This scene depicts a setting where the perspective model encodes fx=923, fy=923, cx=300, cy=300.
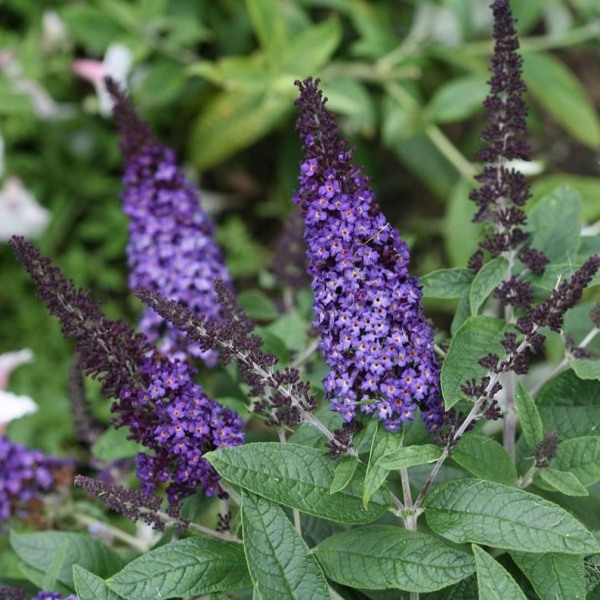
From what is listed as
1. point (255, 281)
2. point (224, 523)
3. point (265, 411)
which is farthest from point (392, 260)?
point (255, 281)

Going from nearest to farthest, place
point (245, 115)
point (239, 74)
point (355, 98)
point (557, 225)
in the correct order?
point (557, 225)
point (239, 74)
point (355, 98)
point (245, 115)

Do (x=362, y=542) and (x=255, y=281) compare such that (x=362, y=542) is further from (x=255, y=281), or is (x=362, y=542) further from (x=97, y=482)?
(x=255, y=281)

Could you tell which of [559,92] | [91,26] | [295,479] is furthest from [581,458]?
[91,26]

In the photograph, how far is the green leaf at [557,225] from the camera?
1.53 m

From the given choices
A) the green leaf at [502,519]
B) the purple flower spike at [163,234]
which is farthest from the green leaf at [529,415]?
the purple flower spike at [163,234]

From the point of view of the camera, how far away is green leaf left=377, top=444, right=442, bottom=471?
46.0 inches

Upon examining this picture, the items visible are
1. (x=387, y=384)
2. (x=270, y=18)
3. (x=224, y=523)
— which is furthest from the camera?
(x=270, y=18)

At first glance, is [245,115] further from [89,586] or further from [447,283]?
[89,586]

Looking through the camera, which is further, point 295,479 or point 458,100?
point 458,100

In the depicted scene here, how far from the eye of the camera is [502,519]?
1.18 m

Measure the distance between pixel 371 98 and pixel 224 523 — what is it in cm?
218

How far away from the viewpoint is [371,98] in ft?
10.6

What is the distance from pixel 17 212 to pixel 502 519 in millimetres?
2156

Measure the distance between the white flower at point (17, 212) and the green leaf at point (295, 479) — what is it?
6.10 feet
